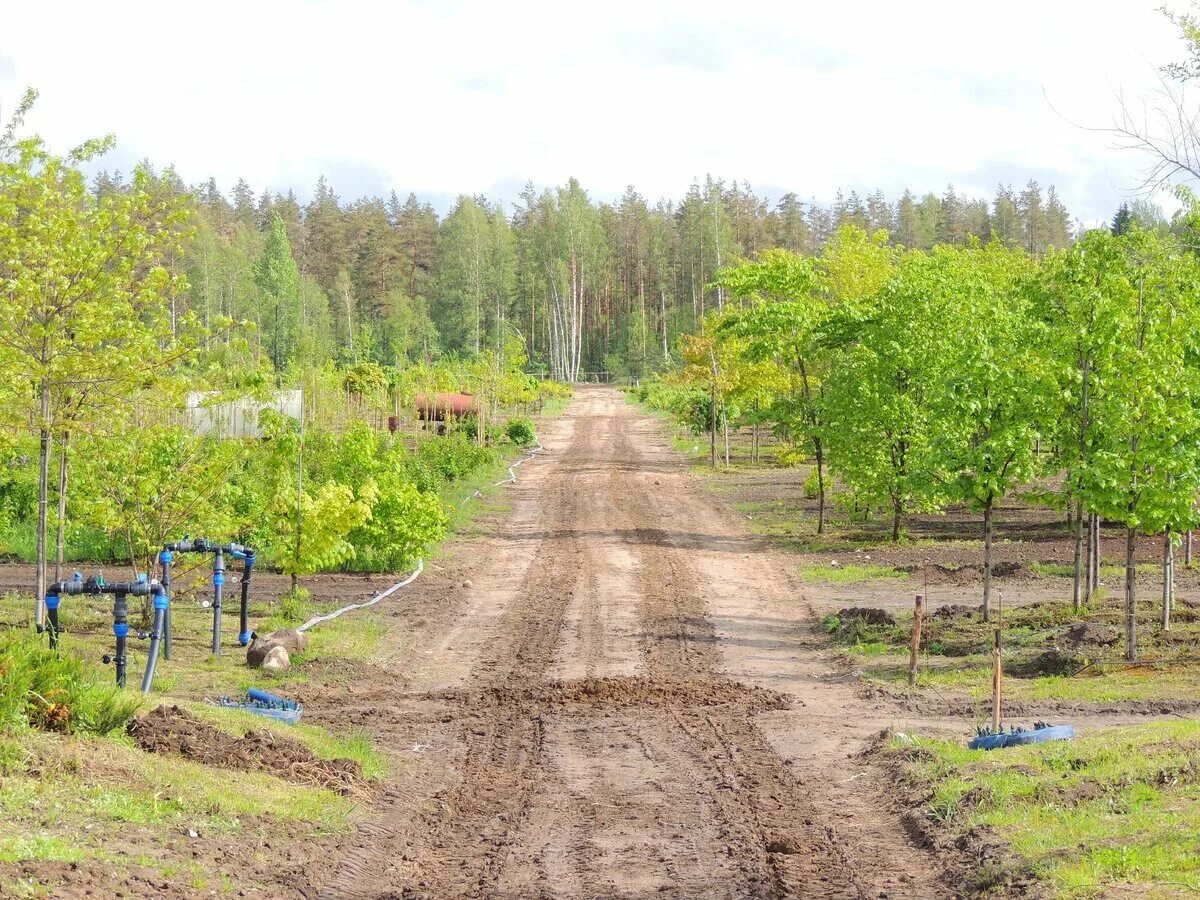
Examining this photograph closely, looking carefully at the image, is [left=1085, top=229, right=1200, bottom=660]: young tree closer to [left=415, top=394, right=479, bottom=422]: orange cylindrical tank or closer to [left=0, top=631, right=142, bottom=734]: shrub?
[left=0, top=631, right=142, bottom=734]: shrub

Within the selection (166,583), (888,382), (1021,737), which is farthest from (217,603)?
(888,382)

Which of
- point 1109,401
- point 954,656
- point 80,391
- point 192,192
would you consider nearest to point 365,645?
point 80,391

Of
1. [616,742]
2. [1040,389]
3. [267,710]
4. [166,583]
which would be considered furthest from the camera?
[1040,389]

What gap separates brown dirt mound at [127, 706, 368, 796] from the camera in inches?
359

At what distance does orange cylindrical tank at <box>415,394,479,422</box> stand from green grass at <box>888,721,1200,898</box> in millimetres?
43854

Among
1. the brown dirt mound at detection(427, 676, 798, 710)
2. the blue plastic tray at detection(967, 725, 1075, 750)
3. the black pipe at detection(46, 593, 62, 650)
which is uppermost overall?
the black pipe at detection(46, 593, 62, 650)

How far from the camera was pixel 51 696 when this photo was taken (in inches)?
337

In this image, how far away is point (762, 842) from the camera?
8.60 meters

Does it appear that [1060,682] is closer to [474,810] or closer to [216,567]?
[474,810]

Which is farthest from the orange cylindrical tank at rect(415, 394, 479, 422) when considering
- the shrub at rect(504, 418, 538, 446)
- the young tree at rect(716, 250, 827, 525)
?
the young tree at rect(716, 250, 827, 525)

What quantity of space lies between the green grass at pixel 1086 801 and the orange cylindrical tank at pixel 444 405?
4385cm

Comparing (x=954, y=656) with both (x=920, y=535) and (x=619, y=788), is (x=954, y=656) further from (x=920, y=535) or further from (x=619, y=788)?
(x=920, y=535)

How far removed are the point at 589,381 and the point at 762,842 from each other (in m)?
99.9

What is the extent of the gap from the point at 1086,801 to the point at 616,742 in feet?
14.1
